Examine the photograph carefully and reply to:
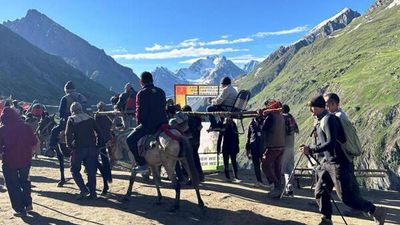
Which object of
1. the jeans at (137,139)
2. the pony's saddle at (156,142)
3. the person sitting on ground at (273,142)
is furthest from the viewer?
the person sitting on ground at (273,142)

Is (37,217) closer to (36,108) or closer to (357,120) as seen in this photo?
(36,108)

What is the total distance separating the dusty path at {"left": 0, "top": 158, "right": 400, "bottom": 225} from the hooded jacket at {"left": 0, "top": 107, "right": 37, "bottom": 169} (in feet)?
4.80

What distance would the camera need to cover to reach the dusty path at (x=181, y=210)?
10945mm

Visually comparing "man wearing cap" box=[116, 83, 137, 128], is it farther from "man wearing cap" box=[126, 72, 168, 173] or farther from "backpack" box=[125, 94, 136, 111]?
"man wearing cap" box=[126, 72, 168, 173]

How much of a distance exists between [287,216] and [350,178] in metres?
2.61

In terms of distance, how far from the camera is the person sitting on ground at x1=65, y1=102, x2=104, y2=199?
12.7 metres

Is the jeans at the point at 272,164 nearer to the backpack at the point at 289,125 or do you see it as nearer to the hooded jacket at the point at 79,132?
the backpack at the point at 289,125

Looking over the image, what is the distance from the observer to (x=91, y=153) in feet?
42.3

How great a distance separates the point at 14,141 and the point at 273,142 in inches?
280

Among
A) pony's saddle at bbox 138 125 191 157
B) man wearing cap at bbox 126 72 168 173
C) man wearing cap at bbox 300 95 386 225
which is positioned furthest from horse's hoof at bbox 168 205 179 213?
man wearing cap at bbox 300 95 386 225

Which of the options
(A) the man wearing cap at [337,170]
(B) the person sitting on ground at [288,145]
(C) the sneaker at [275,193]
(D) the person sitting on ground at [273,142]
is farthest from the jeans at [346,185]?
(B) the person sitting on ground at [288,145]

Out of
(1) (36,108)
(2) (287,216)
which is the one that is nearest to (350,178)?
(2) (287,216)

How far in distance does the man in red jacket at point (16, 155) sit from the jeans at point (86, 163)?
143 cm

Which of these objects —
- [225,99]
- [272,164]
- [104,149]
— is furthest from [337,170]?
[104,149]
